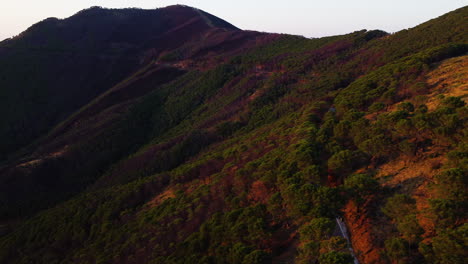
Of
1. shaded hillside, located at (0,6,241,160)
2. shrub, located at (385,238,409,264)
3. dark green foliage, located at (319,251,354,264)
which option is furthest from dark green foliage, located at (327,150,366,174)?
shaded hillside, located at (0,6,241,160)

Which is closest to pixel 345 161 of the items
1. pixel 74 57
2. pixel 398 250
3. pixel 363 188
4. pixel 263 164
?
pixel 363 188

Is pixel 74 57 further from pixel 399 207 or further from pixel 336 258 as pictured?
pixel 399 207

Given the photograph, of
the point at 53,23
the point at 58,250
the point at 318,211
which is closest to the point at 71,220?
the point at 58,250

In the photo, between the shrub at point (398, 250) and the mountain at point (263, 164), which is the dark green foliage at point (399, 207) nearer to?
the mountain at point (263, 164)

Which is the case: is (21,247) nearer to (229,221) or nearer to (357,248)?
(229,221)

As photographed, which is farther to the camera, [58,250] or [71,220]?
[71,220]

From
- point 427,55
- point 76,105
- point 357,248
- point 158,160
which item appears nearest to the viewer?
point 357,248

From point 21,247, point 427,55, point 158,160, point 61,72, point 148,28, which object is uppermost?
point 148,28

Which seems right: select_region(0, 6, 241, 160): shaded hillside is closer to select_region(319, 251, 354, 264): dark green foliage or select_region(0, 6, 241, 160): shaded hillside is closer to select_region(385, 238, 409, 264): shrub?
select_region(319, 251, 354, 264): dark green foliage
